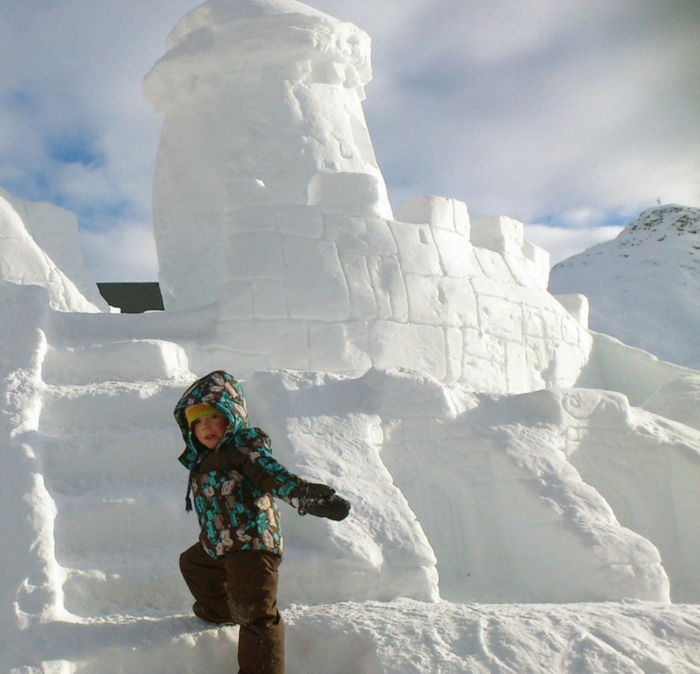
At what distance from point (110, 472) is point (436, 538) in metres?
1.79

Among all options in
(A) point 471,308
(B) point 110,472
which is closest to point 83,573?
(B) point 110,472

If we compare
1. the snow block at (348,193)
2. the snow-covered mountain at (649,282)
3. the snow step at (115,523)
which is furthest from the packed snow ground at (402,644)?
the snow-covered mountain at (649,282)

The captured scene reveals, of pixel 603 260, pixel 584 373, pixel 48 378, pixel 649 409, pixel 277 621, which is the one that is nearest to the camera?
pixel 277 621

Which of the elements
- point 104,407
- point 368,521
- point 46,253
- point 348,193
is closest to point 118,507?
point 104,407

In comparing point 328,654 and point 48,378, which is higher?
point 48,378

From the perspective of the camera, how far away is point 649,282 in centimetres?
1323

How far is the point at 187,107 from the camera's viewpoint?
7.56m

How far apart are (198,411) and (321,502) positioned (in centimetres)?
56

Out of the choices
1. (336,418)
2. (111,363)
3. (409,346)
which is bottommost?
(336,418)

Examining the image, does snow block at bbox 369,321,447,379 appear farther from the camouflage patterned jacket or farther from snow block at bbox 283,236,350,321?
the camouflage patterned jacket

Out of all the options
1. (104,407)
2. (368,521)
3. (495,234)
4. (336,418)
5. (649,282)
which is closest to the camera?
(368,521)

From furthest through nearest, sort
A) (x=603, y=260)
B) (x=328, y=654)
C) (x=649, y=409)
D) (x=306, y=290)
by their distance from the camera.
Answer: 1. (x=603, y=260)
2. (x=649, y=409)
3. (x=306, y=290)
4. (x=328, y=654)

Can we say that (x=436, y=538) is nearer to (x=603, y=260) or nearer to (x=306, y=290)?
(x=306, y=290)

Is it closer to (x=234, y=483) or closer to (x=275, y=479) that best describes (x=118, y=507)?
(x=234, y=483)
